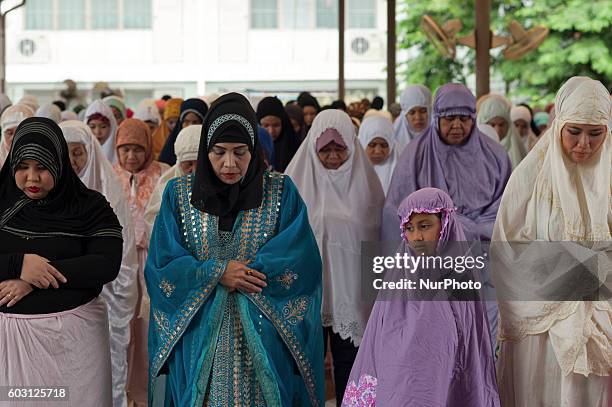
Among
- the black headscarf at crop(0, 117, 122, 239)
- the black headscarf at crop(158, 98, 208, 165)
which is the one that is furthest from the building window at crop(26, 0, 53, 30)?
the black headscarf at crop(0, 117, 122, 239)

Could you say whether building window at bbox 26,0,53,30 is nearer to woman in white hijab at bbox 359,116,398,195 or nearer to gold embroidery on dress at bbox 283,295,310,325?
woman in white hijab at bbox 359,116,398,195

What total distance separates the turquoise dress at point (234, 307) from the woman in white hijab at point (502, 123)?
466 cm

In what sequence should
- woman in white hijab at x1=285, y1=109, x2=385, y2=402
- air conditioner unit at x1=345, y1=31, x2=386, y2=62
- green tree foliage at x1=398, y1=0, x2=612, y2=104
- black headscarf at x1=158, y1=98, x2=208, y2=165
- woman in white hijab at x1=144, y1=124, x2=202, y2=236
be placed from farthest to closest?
air conditioner unit at x1=345, y1=31, x2=386, y2=62 → green tree foliage at x1=398, y1=0, x2=612, y2=104 → black headscarf at x1=158, y1=98, x2=208, y2=165 → woman in white hijab at x1=144, y1=124, x2=202, y2=236 → woman in white hijab at x1=285, y1=109, x2=385, y2=402

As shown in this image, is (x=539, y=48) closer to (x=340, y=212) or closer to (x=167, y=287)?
(x=340, y=212)

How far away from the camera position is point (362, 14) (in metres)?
28.7

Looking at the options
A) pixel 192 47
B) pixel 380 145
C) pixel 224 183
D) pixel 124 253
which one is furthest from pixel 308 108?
pixel 192 47

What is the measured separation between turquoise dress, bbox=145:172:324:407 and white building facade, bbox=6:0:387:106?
22864mm

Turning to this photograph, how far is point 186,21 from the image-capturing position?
1081 inches

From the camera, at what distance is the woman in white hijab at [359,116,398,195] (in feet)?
24.9

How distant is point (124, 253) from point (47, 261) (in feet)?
4.72

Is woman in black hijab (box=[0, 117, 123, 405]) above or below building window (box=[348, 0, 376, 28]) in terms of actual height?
below

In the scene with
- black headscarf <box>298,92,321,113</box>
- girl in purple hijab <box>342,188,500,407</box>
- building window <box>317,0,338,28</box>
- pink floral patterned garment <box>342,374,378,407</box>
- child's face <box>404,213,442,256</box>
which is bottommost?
pink floral patterned garment <box>342,374,378,407</box>

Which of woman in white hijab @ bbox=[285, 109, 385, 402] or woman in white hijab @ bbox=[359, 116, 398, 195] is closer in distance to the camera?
woman in white hijab @ bbox=[285, 109, 385, 402]

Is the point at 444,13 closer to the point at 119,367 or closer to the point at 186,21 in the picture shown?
the point at 186,21
